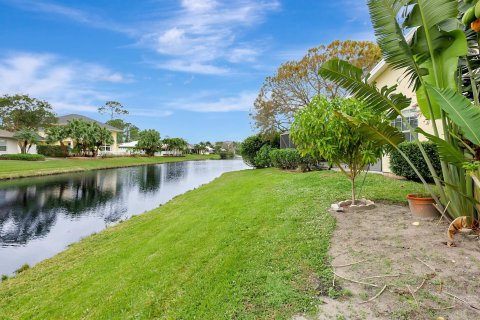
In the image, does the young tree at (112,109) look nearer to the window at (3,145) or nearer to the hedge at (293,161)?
the window at (3,145)

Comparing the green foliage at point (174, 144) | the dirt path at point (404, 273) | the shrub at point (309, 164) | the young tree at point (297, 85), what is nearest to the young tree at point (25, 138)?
the green foliage at point (174, 144)

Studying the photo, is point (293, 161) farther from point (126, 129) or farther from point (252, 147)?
point (126, 129)

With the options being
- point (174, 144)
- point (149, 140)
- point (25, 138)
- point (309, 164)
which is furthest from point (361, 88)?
point (174, 144)

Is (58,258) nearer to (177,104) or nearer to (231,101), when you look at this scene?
(231,101)

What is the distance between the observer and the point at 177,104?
169 feet

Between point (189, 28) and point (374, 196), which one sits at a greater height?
point (189, 28)

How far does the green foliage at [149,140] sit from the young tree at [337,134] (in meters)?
51.8

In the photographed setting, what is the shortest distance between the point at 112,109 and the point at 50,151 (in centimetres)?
3174

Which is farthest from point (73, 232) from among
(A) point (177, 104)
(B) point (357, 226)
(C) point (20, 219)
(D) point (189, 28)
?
(A) point (177, 104)

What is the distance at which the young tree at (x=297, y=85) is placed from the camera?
2259 cm

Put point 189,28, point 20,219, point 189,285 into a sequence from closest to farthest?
point 189,285, point 20,219, point 189,28

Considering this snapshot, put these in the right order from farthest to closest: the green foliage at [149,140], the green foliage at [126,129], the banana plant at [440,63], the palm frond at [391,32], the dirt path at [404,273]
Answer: the green foliage at [126,129]
the green foliage at [149,140]
the palm frond at [391,32]
the banana plant at [440,63]
the dirt path at [404,273]

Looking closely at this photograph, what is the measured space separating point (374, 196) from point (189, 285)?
4.96 m

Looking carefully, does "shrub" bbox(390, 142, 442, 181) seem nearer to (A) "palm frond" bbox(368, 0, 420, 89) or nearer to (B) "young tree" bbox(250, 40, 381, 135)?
(A) "palm frond" bbox(368, 0, 420, 89)
